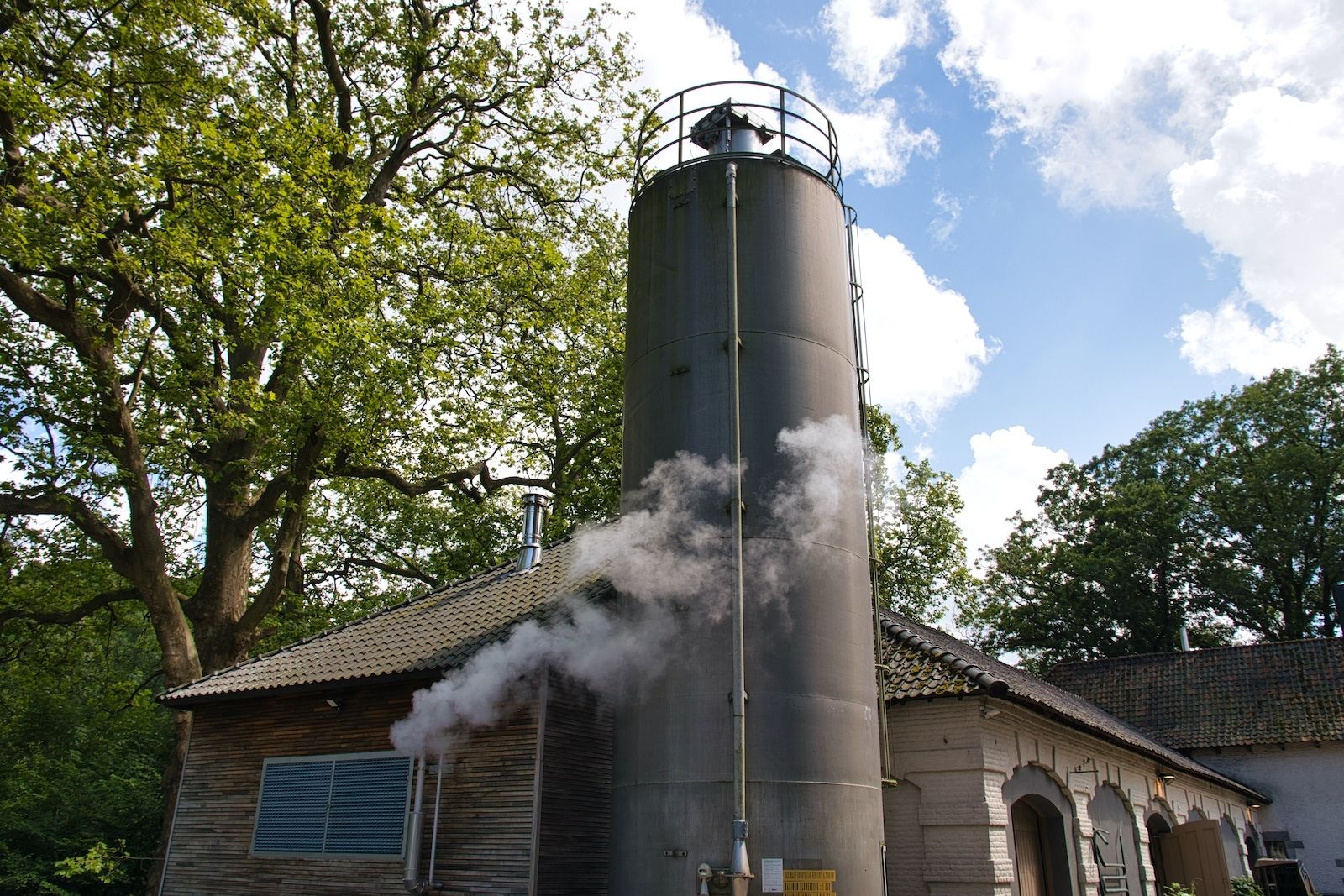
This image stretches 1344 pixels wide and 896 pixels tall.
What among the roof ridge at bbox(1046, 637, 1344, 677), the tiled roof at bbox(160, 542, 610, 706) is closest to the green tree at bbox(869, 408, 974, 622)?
the roof ridge at bbox(1046, 637, 1344, 677)

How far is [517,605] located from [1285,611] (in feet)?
113

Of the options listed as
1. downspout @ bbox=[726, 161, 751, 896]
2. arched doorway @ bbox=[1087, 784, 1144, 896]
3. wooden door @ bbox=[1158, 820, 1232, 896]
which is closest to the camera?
downspout @ bbox=[726, 161, 751, 896]

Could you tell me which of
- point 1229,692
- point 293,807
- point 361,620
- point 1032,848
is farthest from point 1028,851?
point 1229,692

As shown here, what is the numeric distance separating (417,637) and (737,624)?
602 centimetres

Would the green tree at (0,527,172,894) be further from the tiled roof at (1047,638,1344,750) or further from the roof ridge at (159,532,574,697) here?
the tiled roof at (1047,638,1344,750)

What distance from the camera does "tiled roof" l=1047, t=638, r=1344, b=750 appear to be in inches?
968

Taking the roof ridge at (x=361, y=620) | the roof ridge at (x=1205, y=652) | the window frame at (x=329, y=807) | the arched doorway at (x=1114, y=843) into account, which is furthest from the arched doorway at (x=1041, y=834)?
the roof ridge at (x=1205, y=652)

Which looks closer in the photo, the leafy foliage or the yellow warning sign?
the yellow warning sign

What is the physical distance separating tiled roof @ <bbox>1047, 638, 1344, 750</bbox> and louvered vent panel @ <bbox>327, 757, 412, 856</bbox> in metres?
21.8

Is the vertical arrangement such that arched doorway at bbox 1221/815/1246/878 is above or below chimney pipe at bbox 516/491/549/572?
below

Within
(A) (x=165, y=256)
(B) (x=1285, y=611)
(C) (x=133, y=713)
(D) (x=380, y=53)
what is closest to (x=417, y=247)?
(D) (x=380, y=53)

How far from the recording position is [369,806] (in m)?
11.9

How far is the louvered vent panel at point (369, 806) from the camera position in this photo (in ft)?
38.0

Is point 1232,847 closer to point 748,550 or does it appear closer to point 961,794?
point 961,794
